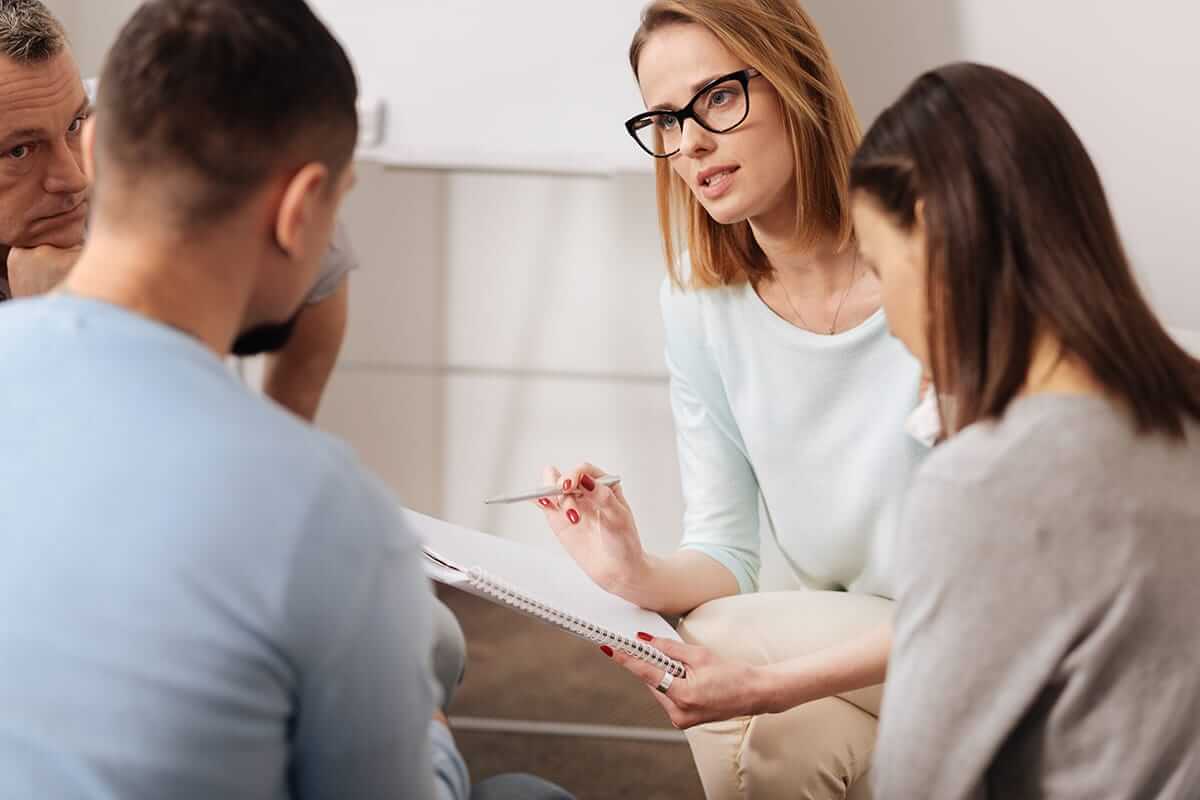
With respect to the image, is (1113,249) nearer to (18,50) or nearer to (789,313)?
(789,313)

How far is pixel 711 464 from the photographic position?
1.58 metres

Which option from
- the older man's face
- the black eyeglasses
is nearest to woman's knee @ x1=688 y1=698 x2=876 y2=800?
the black eyeglasses

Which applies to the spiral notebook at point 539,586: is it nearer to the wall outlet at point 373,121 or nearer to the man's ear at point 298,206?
the man's ear at point 298,206

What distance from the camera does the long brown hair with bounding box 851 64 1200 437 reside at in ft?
2.77

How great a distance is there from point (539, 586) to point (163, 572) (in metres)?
0.69

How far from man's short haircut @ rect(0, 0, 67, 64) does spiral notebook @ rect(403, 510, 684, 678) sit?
0.63 m

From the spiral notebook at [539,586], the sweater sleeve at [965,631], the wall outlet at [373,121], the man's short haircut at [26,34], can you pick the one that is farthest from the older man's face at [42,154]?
the wall outlet at [373,121]

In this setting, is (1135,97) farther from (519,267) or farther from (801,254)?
(519,267)

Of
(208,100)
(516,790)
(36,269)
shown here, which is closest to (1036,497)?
(516,790)

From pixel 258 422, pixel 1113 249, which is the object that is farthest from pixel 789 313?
pixel 258 422

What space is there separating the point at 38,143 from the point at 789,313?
895mm

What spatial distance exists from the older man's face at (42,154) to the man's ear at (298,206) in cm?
72

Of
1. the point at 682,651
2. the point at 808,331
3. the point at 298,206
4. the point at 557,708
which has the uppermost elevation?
the point at 298,206

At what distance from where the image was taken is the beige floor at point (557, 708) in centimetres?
219
